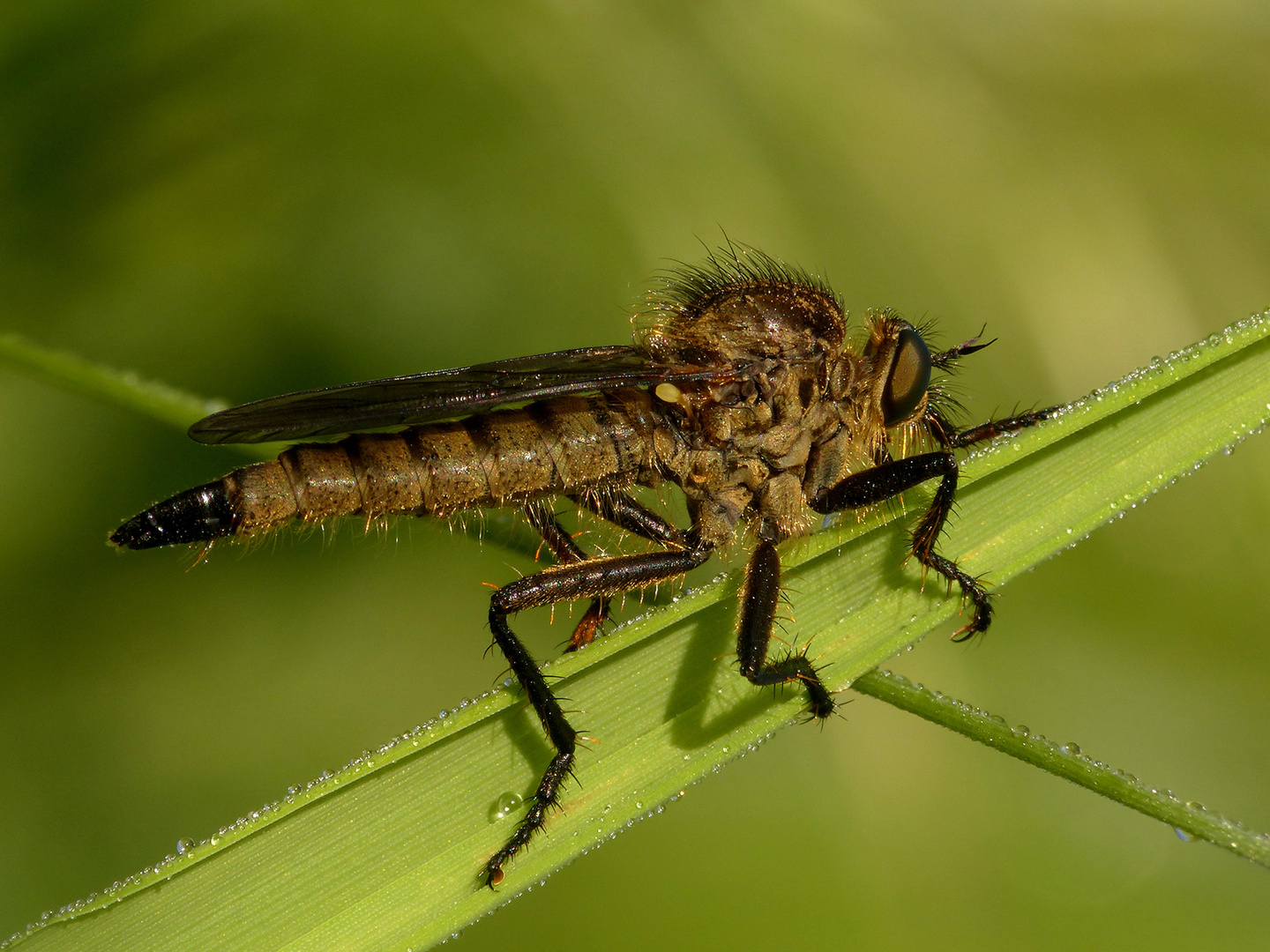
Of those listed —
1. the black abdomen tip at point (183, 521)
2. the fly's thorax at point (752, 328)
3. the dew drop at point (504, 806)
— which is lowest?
the dew drop at point (504, 806)

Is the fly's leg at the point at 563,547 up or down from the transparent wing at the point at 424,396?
down

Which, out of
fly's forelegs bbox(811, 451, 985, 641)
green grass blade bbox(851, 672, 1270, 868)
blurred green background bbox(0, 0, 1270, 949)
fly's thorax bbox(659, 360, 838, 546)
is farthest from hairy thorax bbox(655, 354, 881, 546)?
green grass blade bbox(851, 672, 1270, 868)

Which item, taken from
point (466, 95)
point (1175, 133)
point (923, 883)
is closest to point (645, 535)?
point (923, 883)

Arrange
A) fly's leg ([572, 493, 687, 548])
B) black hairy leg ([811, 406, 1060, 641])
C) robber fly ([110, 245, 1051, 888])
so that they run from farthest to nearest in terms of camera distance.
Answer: fly's leg ([572, 493, 687, 548]) → robber fly ([110, 245, 1051, 888]) → black hairy leg ([811, 406, 1060, 641])

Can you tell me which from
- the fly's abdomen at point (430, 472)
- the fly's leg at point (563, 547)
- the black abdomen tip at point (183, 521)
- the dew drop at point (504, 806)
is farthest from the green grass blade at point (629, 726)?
the black abdomen tip at point (183, 521)

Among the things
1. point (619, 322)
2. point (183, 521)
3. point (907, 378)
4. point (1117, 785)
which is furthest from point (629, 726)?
point (619, 322)

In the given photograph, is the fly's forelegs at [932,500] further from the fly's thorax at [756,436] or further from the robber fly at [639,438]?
the fly's thorax at [756,436]

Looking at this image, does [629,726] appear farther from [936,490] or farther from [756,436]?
[756,436]

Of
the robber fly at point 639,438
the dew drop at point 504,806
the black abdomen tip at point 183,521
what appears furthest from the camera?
the robber fly at point 639,438

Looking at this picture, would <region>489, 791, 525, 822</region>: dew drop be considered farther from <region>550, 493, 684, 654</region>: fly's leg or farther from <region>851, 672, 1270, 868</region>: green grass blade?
<region>550, 493, 684, 654</region>: fly's leg
